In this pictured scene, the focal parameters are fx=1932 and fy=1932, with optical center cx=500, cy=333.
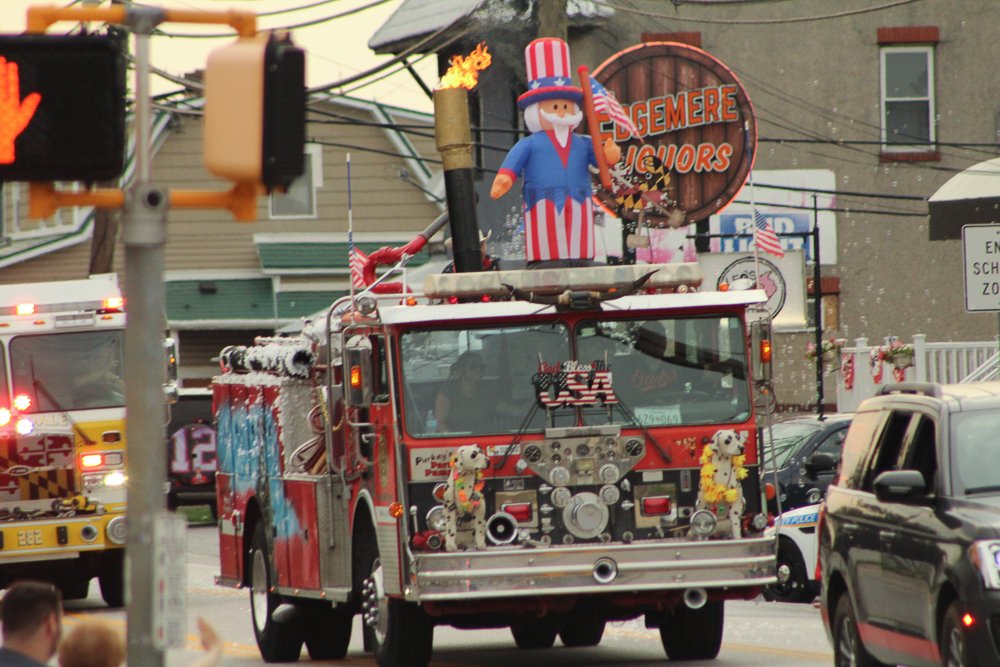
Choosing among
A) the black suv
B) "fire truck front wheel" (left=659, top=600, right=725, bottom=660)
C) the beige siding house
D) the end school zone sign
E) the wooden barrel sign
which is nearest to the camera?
the black suv

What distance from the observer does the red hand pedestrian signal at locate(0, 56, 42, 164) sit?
6129 millimetres

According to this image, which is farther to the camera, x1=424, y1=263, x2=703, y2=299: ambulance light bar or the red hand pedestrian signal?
x1=424, y1=263, x2=703, y2=299: ambulance light bar

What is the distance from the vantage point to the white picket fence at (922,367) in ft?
80.3

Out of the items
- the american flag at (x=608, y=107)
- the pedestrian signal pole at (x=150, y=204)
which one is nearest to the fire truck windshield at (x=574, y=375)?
the pedestrian signal pole at (x=150, y=204)

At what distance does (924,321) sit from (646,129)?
663 centimetres

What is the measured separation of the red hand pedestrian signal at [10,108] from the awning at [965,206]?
55.9 feet

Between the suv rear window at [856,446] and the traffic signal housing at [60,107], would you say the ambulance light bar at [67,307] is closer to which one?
the suv rear window at [856,446]

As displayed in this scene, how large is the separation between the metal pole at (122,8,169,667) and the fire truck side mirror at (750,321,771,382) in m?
6.79

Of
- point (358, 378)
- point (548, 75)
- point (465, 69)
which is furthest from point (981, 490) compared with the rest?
point (548, 75)

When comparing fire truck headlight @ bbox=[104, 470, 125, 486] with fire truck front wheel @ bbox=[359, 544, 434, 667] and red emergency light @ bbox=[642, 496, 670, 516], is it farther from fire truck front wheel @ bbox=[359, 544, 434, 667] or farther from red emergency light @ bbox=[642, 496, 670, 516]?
red emergency light @ bbox=[642, 496, 670, 516]

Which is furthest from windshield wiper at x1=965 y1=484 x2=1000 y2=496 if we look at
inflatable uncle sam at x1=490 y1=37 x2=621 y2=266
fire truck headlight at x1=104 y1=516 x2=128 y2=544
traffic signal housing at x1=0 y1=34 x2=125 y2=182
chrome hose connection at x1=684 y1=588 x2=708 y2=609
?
fire truck headlight at x1=104 y1=516 x2=128 y2=544

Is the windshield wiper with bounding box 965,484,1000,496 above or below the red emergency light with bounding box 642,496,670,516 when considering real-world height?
above

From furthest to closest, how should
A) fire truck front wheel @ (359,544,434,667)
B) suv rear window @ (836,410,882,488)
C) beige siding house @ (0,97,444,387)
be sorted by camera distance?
beige siding house @ (0,97,444,387) < fire truck front wheel @ (359,544,434,667) < suv rear window @ (836,410,882,488)

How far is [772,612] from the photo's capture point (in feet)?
54.8
